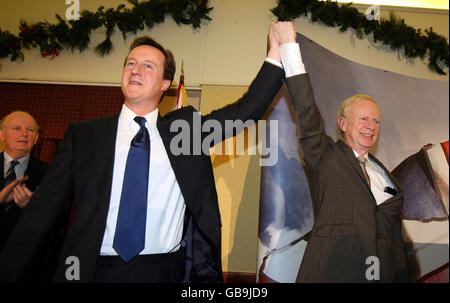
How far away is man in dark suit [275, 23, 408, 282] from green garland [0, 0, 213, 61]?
9.59 ft

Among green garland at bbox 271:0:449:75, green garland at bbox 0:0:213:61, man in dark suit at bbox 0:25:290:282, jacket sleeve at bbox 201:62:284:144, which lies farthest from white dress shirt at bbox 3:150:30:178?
green garland at bbox 271:0:449:75

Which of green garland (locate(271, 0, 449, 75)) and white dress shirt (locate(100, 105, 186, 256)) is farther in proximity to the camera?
green garland (locate(271, 0, 449, 75))

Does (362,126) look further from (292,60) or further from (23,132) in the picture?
(23,132)

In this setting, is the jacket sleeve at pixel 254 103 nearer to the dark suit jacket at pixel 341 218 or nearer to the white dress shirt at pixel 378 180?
the dark suit jacket at pixel 341 218

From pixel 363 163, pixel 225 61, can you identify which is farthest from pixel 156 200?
pixel 225 61

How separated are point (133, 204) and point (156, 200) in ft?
0.31

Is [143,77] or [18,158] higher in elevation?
[143,77]

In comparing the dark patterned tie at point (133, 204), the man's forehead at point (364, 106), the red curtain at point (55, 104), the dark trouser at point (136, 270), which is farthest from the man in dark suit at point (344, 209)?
the red curtain at point (55, 104)

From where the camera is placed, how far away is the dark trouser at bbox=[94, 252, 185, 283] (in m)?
1.17

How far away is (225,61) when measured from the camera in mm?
4227

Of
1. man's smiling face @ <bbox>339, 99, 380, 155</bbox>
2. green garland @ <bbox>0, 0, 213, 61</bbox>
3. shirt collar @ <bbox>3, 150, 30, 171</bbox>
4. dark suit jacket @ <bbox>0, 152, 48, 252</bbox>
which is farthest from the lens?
green garland @ <bbox>0, 0, 213, 61</bbox>

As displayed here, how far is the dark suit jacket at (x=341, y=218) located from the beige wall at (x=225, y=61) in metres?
2.55

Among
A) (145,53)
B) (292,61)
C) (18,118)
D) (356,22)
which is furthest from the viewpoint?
(356,22)

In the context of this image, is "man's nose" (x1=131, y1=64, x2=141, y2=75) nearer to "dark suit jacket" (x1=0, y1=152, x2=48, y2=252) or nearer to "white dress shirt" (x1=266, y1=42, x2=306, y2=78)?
"white dress shirt" (x1=266, y1=42, x2=306, y2=78)
